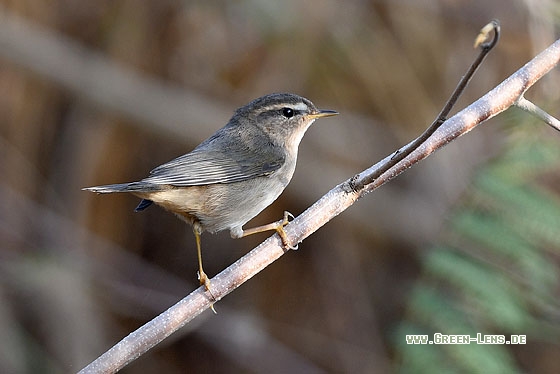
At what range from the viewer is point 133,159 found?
6.09 metres

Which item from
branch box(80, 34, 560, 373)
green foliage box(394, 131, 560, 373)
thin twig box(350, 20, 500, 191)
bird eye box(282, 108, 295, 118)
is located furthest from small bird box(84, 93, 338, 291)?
green foliage box(394, 131, 560, 373)

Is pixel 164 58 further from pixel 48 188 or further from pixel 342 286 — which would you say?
pixel 342 286

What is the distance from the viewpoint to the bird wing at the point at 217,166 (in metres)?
3.52

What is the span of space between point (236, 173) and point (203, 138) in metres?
2.04

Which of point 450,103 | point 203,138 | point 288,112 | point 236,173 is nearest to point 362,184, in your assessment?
point 450,103

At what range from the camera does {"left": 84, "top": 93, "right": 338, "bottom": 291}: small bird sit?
3506 mm

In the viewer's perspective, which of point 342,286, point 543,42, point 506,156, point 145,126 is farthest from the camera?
point 342,286

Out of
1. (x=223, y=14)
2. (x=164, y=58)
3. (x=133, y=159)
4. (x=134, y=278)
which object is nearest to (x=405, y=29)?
(x=223, y=14)

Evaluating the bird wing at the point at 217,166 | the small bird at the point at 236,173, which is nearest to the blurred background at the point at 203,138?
the small bird at the point at 236,173

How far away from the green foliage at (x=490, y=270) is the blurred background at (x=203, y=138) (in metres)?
1.17

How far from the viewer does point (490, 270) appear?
13.6ft

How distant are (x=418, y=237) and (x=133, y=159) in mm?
2511

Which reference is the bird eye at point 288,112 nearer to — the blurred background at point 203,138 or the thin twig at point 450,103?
the thin twig at point 450,103

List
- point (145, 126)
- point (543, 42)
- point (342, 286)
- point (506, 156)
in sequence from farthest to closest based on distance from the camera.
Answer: point (342, 286) → point (145, 126) → point (543, 42) → point (506, 156)
